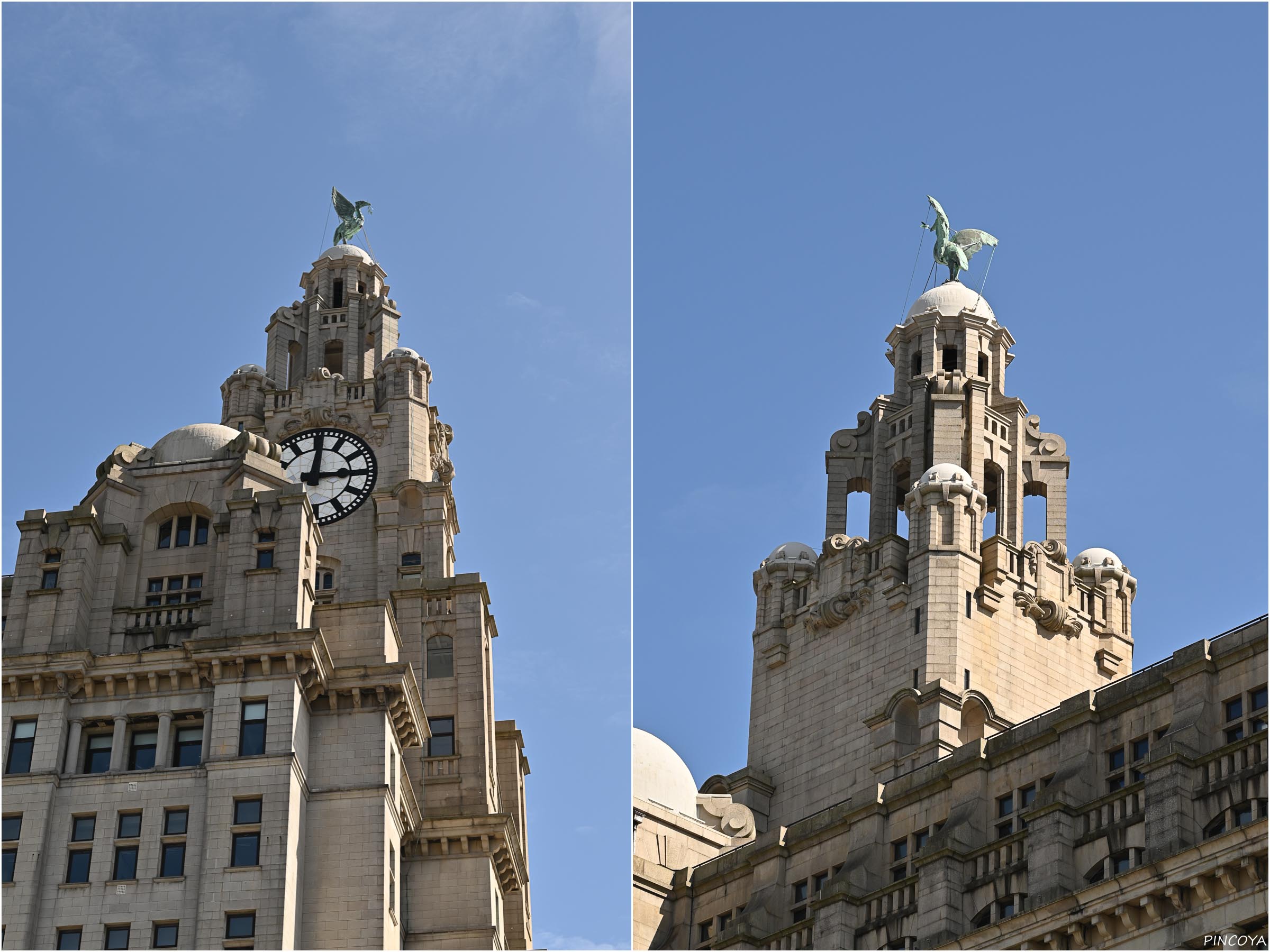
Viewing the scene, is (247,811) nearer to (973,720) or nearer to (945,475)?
(973,720)

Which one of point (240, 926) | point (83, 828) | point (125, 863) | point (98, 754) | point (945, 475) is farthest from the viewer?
point (945, 475)

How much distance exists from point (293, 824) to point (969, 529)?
35.3 metres

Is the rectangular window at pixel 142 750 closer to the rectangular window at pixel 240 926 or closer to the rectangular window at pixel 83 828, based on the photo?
the rectangular window at pixel 83 828

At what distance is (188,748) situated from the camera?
305 ft

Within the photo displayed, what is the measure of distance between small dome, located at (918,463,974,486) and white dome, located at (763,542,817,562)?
23.7 ft

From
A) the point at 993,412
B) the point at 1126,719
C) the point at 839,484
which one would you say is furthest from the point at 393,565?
the point at 1126,719

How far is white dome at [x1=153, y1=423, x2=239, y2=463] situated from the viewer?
350ft

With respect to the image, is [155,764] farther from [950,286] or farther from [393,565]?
[950,286]

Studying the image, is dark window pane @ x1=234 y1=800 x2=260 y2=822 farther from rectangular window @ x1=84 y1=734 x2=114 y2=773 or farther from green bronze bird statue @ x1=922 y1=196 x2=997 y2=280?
green bronze bird statue @ x1=922 y1=196 x2=997 y2=280

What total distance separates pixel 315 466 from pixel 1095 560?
4159 centimetres

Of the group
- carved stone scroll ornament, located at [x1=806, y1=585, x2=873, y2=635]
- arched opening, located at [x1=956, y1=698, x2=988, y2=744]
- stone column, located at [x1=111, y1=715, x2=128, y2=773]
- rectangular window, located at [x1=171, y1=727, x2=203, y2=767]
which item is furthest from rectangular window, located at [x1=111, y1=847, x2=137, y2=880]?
carved stone scroll ornament, located at [x1=806, y1=585, x2=873, y2=635]

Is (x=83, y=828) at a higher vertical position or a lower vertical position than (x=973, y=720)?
lower

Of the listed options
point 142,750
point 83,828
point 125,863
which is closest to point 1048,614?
point 142,750

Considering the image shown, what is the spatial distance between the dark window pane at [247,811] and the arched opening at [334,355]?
59991mm
